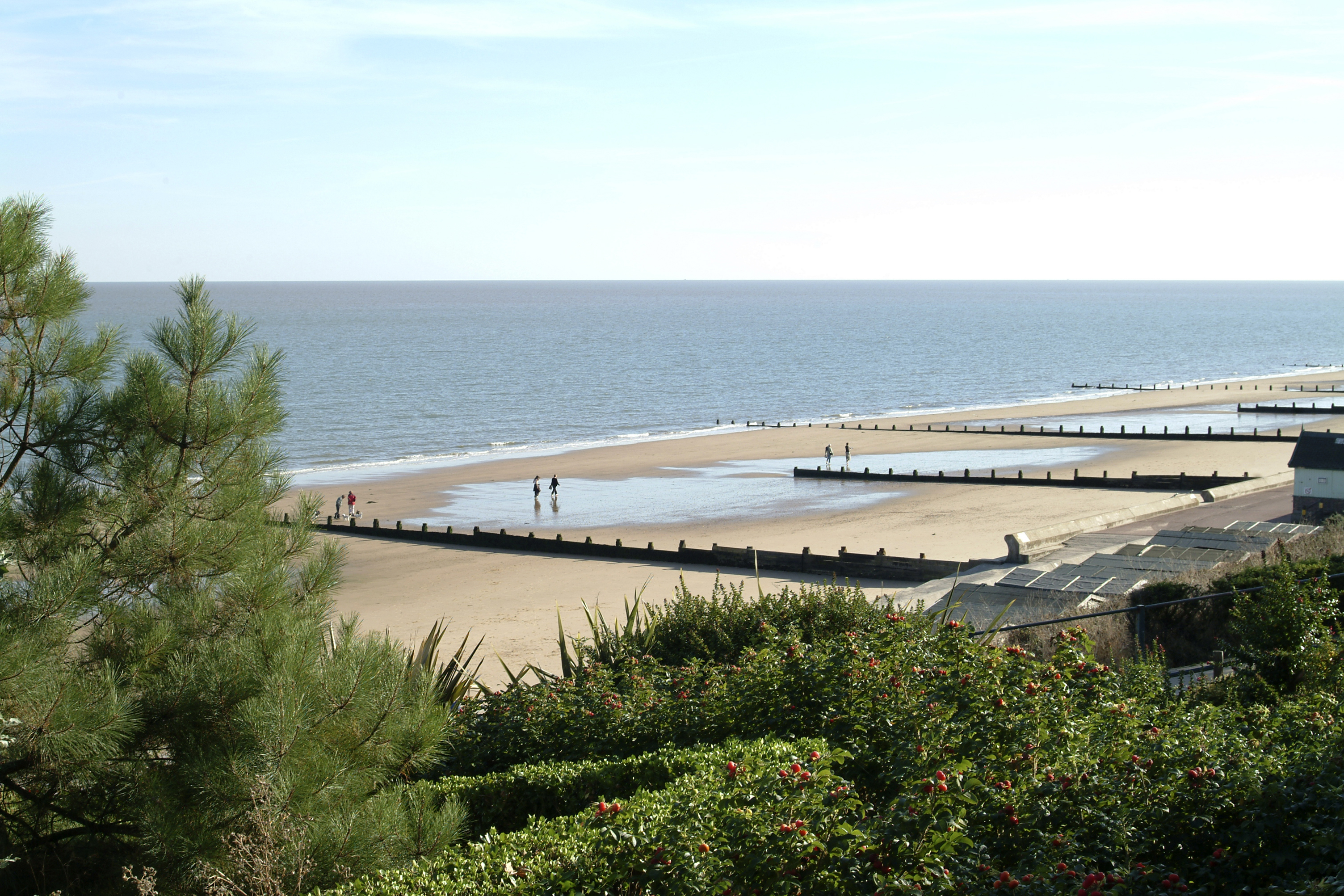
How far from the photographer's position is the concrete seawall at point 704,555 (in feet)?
80.6

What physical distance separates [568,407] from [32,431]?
72.6m

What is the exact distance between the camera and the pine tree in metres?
5.62

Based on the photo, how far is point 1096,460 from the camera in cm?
4712

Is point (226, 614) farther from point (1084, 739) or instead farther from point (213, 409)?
point (1084, 739)

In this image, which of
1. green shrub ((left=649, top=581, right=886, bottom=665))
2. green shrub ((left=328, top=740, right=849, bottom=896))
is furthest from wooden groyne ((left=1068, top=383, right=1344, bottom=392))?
green shrub ((left=328, top=740, right=849, bottom=896))

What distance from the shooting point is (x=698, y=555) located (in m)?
27.9

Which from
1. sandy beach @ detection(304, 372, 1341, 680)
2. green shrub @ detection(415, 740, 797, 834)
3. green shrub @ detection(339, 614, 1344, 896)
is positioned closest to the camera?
green shrub @ detection(339, 614, 1344, 896)

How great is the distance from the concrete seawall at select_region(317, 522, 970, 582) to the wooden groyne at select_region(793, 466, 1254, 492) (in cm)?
1317

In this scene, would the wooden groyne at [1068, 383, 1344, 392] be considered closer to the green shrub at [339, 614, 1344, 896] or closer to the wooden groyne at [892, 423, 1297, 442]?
the wooden groyne at [892, 423, 1297, 442]

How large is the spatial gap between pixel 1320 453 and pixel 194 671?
24.0 metres

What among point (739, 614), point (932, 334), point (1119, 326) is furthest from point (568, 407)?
point (1119, 326)

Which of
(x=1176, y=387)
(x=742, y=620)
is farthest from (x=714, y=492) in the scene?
(x=1176, y=387)

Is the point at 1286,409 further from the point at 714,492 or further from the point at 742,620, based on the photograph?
the point at 742,620

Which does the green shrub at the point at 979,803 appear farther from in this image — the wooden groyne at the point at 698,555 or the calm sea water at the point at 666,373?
the calm sea water at the point at 666,373
